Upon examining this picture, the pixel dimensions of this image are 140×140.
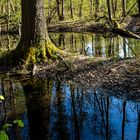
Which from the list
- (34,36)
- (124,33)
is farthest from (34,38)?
(124,33)

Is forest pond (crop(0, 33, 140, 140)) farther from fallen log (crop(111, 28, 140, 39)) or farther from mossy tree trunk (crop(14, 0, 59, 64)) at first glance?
fallen log (crop(111, 28, 140, 39))

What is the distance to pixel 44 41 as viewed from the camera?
14.9 m

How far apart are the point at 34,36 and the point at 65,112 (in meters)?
6.03

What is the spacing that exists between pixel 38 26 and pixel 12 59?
1.90 m

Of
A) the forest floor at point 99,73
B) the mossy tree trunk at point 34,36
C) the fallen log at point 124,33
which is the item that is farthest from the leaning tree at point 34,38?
the fallen log at point 124,33

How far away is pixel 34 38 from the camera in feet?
48.1

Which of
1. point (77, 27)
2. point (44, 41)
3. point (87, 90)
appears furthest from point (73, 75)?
point (77, 27)

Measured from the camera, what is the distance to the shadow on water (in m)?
8.03

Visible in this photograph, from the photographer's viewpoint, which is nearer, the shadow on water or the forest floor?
the shadow on water

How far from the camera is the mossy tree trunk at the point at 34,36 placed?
14523mm

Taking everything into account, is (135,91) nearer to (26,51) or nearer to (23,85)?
(23,85)

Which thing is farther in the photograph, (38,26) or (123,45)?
(123,45)

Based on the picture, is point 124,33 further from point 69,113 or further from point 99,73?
point 69,113

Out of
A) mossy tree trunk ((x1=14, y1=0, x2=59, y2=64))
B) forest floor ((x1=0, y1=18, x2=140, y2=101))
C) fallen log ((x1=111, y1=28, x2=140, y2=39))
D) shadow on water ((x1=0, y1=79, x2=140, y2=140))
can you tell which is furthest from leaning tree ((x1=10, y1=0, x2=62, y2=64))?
fallen log ((x1=111, y1=28, x2=140, y2=39))
